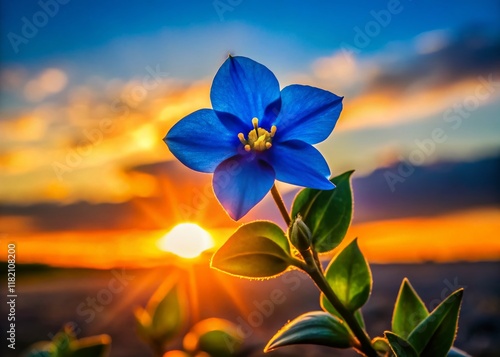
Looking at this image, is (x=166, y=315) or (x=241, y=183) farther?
(x=166, y=315)

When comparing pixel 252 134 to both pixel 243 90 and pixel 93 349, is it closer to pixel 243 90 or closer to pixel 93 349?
pixel 243 90

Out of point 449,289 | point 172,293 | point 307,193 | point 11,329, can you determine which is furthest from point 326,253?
point 11,329

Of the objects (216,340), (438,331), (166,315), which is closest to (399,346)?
(438,331)

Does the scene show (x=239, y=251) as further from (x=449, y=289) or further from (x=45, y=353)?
(x=449, y=289)

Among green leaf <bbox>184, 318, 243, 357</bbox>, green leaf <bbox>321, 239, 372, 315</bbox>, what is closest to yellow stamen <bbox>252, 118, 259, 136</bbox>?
green leaf <bbox>321, 239, 372, 315</bbox>

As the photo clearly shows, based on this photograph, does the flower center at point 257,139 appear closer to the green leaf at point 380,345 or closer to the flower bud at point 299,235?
the flower bud at point 299,235

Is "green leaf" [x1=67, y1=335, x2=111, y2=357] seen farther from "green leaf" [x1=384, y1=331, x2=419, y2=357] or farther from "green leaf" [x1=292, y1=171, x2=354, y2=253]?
"green leaf" [x1=384, y1=331, x2=419, y2=357]

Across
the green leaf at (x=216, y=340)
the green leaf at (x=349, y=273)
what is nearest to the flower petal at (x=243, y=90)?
the green leaf at (x=349, y=273)
